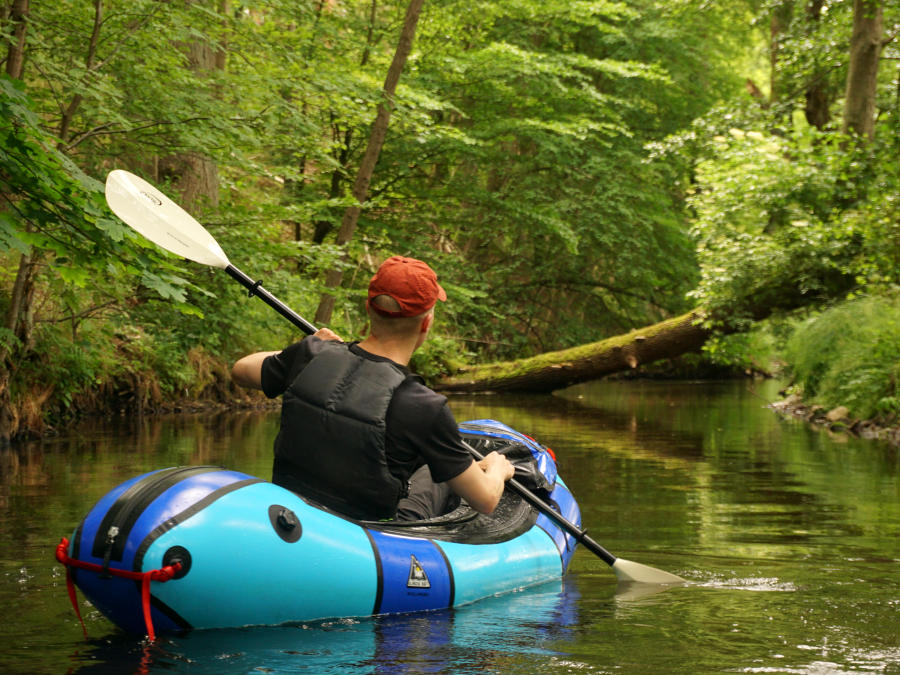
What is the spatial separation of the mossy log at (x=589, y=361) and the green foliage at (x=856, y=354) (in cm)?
163

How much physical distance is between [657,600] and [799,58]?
11.8 meters

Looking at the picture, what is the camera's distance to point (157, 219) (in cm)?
461

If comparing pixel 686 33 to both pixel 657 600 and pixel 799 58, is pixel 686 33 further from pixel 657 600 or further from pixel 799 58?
pixel 657 600

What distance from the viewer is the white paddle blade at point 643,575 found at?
4203 millimetres

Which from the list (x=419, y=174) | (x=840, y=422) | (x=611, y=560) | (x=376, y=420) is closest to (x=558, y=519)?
(x=611, y=560)

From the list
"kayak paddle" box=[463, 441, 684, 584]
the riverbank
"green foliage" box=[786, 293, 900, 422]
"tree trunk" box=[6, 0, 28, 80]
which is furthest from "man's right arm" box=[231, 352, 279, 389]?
"green foliage" box=[786, 293, 900, 422]

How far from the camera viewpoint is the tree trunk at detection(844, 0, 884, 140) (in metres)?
12.2

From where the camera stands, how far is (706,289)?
12.6m

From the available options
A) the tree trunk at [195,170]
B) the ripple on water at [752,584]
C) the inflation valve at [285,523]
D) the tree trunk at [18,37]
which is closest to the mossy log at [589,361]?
the tree trunk at [195,170]

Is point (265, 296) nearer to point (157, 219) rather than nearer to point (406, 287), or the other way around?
point (157, 219)

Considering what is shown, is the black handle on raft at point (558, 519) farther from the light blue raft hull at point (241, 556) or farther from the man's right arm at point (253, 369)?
the man's right arm at point (253, 369)

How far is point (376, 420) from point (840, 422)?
8665 millimetres

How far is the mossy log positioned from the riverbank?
1.49m

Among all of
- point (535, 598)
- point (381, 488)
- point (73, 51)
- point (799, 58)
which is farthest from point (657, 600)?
point (799, 58)
